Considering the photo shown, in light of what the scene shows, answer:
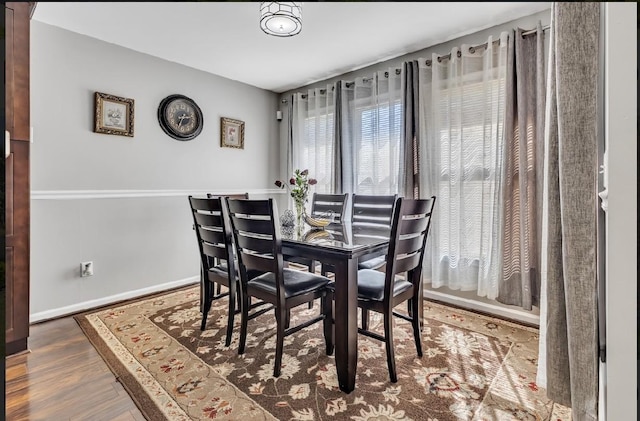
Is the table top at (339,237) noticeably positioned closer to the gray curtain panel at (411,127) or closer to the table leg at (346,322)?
the table leg at (346,322)

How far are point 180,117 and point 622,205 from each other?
3.42 metres

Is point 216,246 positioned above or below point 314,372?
above

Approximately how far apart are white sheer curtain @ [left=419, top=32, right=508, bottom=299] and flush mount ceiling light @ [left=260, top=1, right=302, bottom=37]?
122cm

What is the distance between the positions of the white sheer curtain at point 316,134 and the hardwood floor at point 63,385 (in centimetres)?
247

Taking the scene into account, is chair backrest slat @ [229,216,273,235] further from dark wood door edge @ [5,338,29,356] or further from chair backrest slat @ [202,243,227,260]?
dark wood door edge @ [5,338,29,356]

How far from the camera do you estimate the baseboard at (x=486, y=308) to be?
243cm

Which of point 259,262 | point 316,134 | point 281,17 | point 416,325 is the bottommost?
point 416,325

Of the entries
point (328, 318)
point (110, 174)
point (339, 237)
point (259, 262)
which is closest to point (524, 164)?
point (339, 237)

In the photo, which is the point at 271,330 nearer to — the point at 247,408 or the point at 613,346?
the point at 247,408

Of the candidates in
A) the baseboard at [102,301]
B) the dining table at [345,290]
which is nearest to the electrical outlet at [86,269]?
the baseboard at [102,301]

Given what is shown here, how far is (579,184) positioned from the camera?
0.94 m

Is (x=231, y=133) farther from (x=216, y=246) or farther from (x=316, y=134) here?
(x=216, y=246)

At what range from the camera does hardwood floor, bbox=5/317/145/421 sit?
4.88ft

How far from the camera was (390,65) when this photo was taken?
3.13 metres
